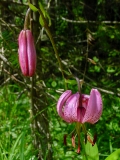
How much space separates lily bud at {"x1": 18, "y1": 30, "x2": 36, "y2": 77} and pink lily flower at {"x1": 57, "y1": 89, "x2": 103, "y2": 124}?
0.51 ft

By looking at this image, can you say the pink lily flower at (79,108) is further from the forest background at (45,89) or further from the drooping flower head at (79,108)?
the forest background at (45,89)

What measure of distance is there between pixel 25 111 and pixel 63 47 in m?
0.57

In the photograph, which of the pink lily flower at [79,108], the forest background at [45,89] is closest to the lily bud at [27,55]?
the pink lily flower at [79,108]

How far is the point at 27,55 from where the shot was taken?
0.81 m

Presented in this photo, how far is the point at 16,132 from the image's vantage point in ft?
7.00

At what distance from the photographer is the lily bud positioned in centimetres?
79

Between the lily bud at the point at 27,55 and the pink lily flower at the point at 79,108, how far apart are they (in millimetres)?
157

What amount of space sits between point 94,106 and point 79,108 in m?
0.06

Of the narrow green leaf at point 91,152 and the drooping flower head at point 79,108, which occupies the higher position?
the drooping flower head at point 79,108

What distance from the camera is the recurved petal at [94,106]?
2.82 ft

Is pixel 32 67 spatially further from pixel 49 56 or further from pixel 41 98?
pixel 49 56

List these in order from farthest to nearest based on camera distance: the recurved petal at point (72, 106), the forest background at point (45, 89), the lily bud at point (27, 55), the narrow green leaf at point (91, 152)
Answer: the forest background at point (45, 89) → the narrow green leaf at point (91, 152) → the recurved petal at point (72, 106) → the lily bud at point (27, 55)

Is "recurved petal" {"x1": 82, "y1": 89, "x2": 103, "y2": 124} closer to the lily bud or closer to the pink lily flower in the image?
the pink lily flower

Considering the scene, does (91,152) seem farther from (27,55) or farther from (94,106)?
(27,55)
